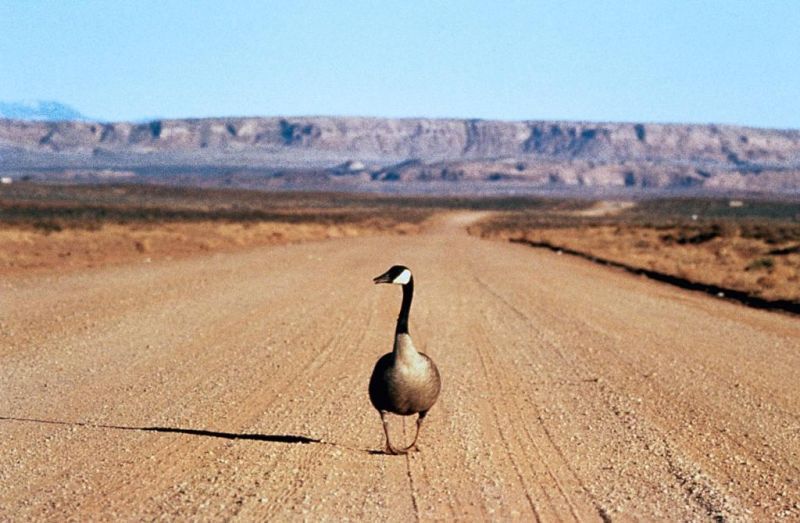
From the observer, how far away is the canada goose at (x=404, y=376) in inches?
334

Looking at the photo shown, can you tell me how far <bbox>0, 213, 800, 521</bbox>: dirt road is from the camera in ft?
25.7

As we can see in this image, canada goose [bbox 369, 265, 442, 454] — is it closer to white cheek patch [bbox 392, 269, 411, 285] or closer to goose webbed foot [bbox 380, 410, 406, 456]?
white cheek patch [bbox 392, 269, 411, 285]

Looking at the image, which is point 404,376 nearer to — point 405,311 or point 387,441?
point 405,311

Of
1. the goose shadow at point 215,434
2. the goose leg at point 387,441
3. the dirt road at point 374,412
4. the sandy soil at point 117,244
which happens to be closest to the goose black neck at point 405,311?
the goose leg at point 387,441

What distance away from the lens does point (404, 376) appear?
8.50 meters

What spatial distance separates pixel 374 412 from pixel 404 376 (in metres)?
2.46

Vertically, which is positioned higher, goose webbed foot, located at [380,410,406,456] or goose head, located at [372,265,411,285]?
goose head, located at [372,265,411,285]

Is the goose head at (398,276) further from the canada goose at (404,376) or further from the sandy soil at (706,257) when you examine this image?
the sandy soil at (706,257)

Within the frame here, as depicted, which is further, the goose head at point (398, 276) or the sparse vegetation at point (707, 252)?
the sparse vegetation at point (707, 252)

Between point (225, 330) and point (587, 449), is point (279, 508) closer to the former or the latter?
point (587, 449)

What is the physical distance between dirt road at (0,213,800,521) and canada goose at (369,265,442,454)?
0.50 m

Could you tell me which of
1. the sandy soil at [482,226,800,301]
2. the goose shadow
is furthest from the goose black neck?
the sandy soil at [482,226,800,301]

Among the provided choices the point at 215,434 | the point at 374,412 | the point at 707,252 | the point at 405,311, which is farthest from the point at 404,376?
the point at 707,252

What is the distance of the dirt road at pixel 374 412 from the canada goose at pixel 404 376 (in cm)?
50
